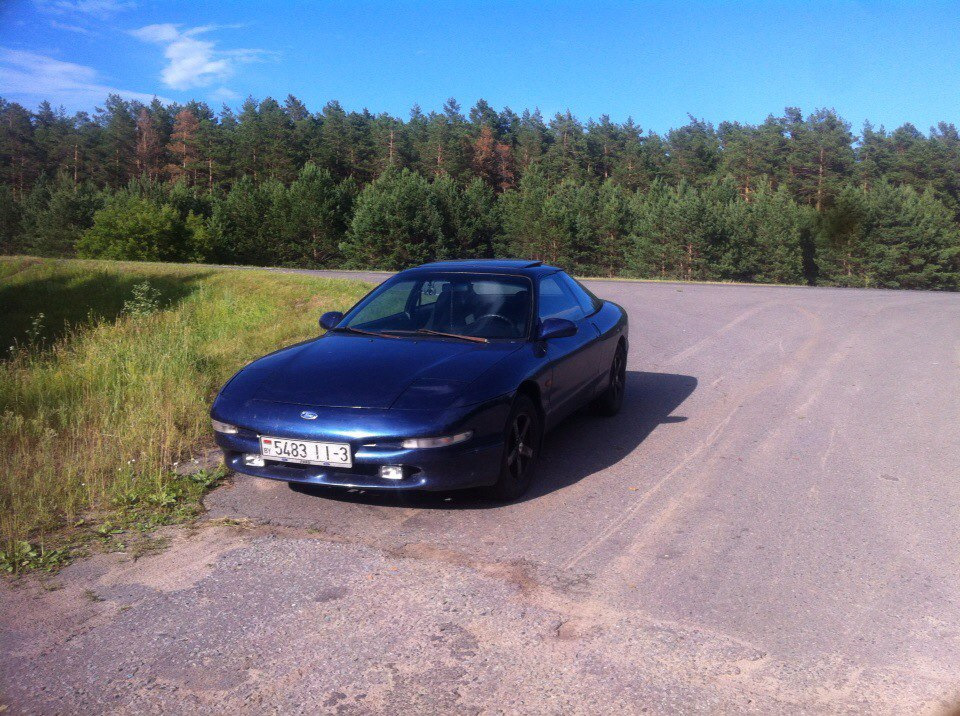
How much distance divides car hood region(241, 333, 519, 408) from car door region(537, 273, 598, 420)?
1.57ft

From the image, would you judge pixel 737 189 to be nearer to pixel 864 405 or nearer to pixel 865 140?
pixel 865 140

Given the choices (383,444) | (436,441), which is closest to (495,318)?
(436,441)

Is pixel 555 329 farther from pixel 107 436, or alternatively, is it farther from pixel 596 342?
pixel 107 436

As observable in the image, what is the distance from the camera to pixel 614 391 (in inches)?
291

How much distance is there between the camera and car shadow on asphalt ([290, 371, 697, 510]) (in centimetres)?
505

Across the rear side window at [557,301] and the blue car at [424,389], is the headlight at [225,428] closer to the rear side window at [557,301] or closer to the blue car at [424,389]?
the blue car at [424,389]

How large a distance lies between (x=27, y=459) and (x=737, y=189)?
69208 millimetres

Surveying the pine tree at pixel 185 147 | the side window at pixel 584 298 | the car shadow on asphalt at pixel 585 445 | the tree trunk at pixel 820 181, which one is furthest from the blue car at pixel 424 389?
the pine tree at pixel 185 147

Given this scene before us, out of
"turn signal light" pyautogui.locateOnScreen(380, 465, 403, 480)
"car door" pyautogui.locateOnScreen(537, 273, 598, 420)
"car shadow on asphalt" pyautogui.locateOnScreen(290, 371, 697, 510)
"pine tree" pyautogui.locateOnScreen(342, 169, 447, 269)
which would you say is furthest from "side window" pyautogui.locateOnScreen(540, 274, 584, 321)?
"pine tree" pyautogui.locateOnScreen(342, 169, 447, 269)

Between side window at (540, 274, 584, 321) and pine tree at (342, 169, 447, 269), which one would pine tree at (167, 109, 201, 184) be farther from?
side window at (540, 274, 584, 321)

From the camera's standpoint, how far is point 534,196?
64.6m

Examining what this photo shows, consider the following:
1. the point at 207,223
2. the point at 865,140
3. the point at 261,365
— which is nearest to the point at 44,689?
the point at 261,365

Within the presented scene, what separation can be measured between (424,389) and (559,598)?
1548 millimetres

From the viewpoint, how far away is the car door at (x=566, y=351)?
19.2ft
